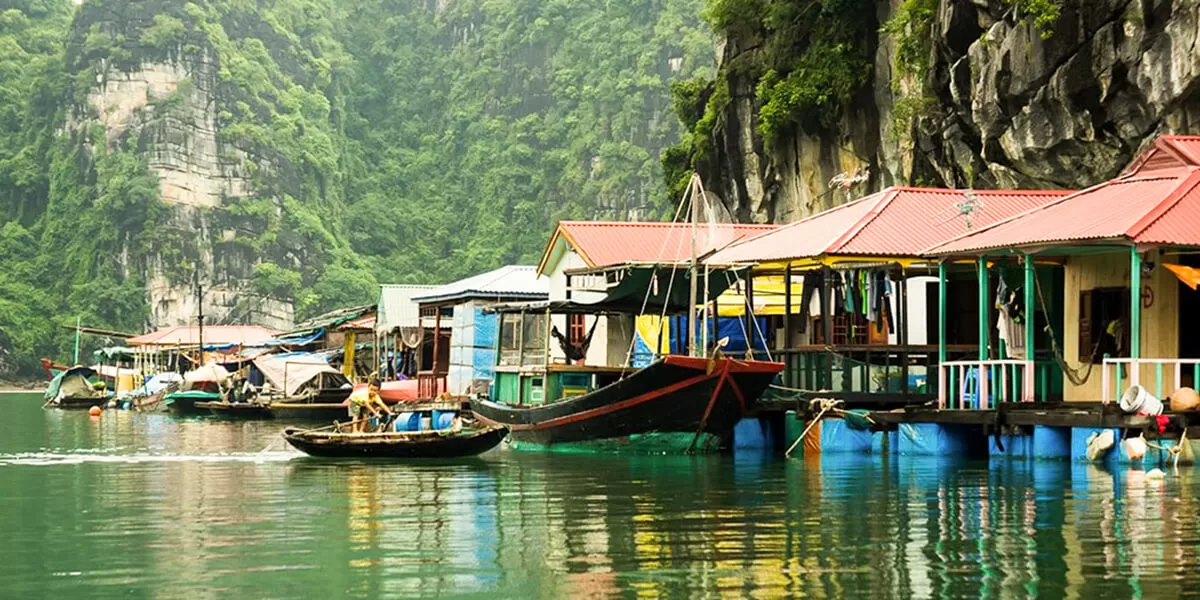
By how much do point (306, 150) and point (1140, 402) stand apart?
12816 cm

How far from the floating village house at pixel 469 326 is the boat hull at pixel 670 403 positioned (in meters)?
11.1

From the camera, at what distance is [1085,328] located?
1012 inches

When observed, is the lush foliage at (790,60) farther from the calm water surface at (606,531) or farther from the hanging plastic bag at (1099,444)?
the hanging plastic bag at (1099,444)

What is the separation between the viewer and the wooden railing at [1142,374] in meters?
22.7

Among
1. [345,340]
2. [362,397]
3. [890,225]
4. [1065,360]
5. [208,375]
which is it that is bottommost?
[362,397]

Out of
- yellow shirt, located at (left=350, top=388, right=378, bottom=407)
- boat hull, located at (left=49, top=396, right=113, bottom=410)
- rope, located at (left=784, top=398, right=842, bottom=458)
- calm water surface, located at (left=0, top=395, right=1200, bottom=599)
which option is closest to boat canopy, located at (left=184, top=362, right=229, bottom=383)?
boat hull, located at (left=49, top=396, right=113, bottom=410)

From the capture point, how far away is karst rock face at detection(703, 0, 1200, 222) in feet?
98.9

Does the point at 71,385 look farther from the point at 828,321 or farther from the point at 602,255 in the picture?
the point at 828,321

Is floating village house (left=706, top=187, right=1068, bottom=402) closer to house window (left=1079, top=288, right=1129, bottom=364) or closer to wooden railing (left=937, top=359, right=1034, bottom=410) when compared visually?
wooden railing (left=937, top=359, right=1034, bottom=410)

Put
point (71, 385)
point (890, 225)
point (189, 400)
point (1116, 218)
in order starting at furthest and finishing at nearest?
point (71, 385), point (189, 400), point (890, 225), point (1116, 218)

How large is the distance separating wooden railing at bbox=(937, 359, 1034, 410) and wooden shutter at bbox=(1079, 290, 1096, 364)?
0.89 meters

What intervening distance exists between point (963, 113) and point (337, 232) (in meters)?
113

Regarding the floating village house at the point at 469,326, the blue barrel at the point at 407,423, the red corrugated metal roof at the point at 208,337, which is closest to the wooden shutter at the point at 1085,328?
the blue barrel at the point at 407,423

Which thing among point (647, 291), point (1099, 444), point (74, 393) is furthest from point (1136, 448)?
point (74, 393)
